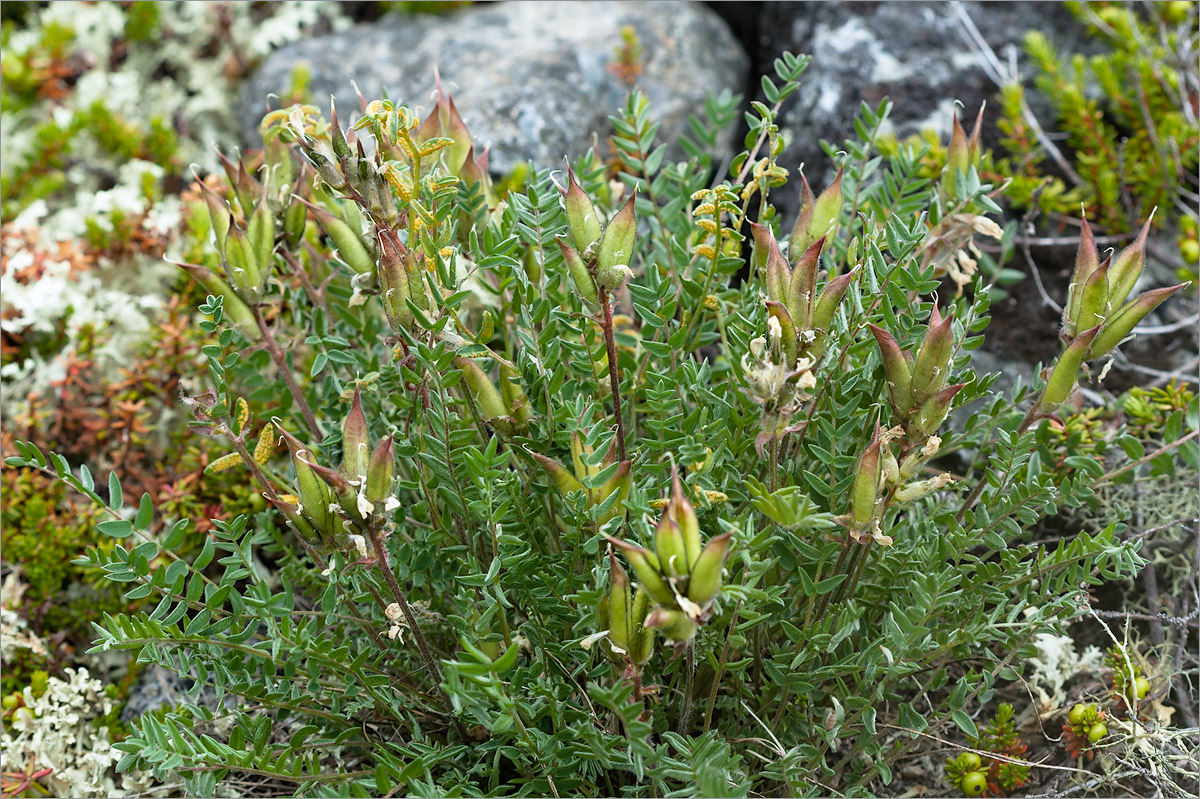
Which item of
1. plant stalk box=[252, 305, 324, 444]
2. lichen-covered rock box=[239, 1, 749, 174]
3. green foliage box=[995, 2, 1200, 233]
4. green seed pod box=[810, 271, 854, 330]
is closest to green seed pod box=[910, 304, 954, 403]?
green seed pod box=[810, 271, 854, 330]

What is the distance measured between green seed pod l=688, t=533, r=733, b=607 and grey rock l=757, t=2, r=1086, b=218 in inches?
65.8

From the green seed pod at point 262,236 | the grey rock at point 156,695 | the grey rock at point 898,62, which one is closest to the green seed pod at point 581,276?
the green seed pod at point 262,236

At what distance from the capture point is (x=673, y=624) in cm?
106

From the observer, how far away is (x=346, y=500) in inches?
47.5

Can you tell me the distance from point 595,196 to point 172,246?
1.36 m

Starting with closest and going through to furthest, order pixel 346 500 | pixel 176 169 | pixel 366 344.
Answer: pixel 346 500, pixel 366 344, pixel 176 169

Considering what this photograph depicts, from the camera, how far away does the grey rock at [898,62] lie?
8.74 feet

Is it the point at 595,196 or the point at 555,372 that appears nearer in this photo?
the point at 555,372

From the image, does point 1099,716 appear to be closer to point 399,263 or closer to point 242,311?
point 399,263

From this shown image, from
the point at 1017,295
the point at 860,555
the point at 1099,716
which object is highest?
the point at 860,555

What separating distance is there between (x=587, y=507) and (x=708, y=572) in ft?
1.15

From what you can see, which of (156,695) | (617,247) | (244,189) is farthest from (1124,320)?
(156,695)

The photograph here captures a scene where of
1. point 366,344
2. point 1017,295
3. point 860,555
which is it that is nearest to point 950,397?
point 860,555

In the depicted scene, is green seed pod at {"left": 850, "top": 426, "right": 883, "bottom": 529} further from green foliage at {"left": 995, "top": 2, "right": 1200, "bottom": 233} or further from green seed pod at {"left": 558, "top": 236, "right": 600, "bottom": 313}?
green foliage at {"left": 995, "top": 2, "right": 1200, "bottom": 233}
